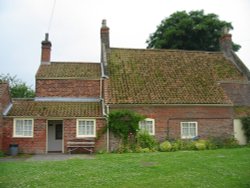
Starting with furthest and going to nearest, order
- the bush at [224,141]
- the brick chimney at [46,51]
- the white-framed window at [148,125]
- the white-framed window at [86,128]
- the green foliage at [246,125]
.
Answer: the brick chimney at [46,51] < the green foliage at [246,125] < the bush at [224,141] < the white-framed window at [148,125] < the white-framed window at [86,128]

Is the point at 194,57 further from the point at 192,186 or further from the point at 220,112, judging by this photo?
the point at 192,186

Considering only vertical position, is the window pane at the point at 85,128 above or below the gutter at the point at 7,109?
Result: below

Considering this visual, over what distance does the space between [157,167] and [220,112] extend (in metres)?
12.3

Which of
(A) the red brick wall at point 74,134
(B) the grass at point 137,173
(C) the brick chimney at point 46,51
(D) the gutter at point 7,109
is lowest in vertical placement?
(B) the grass at point 137,173

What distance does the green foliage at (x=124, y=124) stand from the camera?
23.0 m

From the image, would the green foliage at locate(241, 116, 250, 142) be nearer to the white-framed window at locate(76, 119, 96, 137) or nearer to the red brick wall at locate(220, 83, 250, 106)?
the red brick wall at locate(220, 83, 250, 106)

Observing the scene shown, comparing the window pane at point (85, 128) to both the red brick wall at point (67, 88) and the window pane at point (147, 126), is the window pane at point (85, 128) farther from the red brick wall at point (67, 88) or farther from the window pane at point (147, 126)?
the window pane at point (147, 126)

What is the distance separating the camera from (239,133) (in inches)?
1023

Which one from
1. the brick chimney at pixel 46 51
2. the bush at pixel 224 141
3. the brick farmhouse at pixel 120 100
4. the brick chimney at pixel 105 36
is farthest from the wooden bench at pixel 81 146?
the brick chimney at pixel 105 36

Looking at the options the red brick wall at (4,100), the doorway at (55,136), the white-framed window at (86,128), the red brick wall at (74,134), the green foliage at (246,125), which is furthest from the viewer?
the green foliage at (246,125)

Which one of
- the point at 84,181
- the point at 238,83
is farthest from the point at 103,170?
the point at 238,83

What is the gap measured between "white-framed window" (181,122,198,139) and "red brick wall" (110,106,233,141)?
30 cm

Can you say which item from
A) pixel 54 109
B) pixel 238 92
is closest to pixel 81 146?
pixel 54 109

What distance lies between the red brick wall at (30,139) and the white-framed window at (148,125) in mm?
7177
